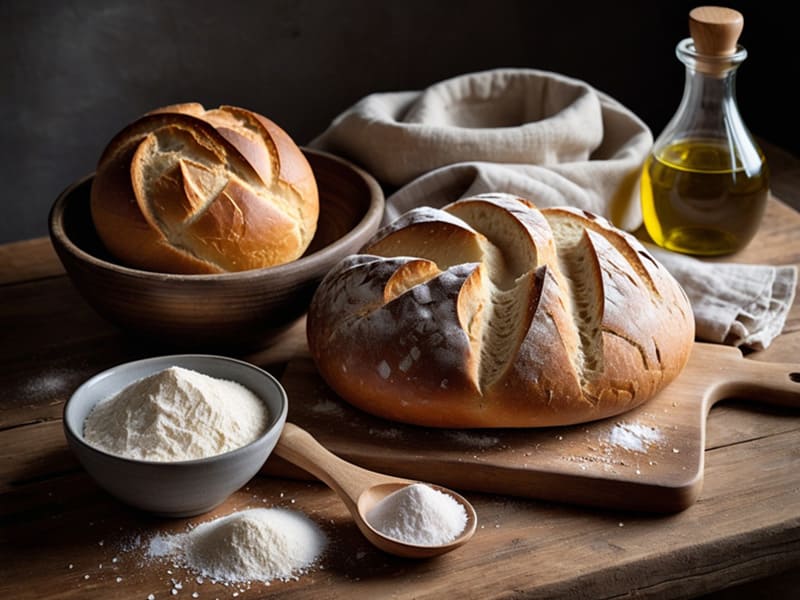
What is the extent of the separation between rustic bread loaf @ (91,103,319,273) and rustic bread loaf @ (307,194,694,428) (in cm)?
11

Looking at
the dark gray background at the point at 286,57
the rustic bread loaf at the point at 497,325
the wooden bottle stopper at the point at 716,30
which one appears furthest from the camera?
the dark gray background at the point at 286,57

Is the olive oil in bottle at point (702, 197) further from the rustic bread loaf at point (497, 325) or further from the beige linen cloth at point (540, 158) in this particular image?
the rustic bread loaf at point (497, 325)

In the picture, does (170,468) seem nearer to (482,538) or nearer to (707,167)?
(482,538)

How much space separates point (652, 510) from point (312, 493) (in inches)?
14.0

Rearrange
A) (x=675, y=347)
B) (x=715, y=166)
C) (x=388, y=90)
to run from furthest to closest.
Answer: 1. (x=388, y=90)
2. (x=715, y=166)
3. (x=675, y=347)

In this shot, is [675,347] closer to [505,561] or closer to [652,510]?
[652,510]

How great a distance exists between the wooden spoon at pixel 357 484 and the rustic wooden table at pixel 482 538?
2 cm

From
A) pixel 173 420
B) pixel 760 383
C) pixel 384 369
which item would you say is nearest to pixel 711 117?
pixel 760 383

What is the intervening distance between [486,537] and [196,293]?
1.48 ft

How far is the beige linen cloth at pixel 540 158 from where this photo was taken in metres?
1.40

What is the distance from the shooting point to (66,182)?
77.9 inches

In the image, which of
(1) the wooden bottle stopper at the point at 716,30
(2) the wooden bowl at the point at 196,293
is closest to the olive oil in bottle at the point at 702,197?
(1) the wooden bottle stopper at the point at 716,30

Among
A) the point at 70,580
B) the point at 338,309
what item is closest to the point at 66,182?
the point at 338,309

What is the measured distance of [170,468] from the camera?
3.02ft
